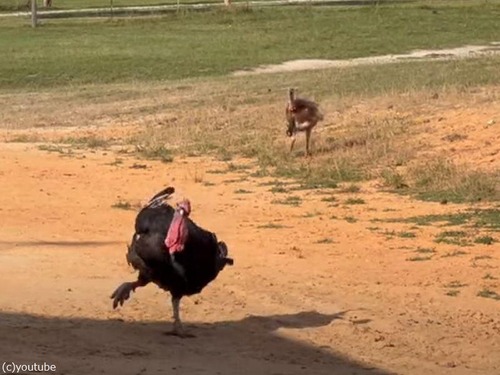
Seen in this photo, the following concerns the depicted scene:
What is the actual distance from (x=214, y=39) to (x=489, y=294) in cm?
2832

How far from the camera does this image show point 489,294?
10.7 meters

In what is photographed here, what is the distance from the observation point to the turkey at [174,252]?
860cm

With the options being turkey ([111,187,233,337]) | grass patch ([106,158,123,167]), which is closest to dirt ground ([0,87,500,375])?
turkey ([111,187,233,337])

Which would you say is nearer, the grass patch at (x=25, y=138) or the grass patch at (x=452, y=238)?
the grass patch at (x=452, y=238)

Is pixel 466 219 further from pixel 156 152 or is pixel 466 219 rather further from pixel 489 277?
pixel 156 152

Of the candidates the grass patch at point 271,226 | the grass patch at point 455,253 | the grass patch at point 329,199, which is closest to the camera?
the grass patch at point 455,253

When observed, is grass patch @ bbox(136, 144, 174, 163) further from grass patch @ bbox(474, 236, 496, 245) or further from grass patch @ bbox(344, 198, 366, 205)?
grass patch @ bbox(474, 236, 496, 245)

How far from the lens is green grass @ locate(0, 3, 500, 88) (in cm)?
3262

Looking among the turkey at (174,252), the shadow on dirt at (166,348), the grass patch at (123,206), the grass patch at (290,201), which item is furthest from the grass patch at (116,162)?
the turkey at (174,252)

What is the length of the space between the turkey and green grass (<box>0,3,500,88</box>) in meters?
22.4

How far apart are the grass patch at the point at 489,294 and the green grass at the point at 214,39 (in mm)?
21029

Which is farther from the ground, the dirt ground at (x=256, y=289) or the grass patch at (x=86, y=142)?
the dirt ground at (x=256, y=289)

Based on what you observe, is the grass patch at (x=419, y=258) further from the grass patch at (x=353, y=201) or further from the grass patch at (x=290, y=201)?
the grass patch at (x=290, y=201)

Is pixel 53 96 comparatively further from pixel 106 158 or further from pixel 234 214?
pixel 234 214
